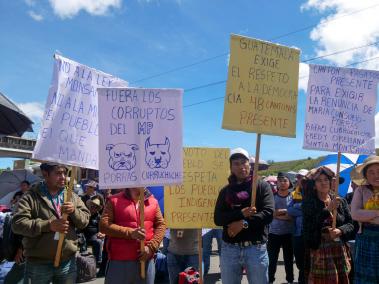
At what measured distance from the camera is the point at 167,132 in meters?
3.78

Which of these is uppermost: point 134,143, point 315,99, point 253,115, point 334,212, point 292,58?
point 292,58

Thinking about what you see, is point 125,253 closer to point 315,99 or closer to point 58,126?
point 58,126

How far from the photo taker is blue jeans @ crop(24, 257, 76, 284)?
3.79m

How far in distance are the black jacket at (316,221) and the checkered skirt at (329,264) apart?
0.09 meters

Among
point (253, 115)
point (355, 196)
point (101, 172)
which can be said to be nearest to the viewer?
point (101, 172)

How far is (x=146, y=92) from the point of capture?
3770 millimetres

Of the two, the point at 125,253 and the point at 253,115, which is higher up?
the point at 253,115

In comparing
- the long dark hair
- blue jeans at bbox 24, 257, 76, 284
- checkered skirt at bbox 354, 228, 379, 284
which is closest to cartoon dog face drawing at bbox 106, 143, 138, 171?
blue jeans at bbox 24, 257, 76, 284

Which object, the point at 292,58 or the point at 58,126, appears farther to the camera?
the point at 292,58

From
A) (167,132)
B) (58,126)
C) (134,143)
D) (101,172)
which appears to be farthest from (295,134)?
(58,126)

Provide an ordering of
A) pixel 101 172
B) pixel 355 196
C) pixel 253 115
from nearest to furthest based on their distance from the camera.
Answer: pixel 101 172, pixel 253 115, pixel 355 196

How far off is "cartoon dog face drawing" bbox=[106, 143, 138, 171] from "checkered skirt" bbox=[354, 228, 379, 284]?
8.14ft

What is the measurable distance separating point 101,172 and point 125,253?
802mm

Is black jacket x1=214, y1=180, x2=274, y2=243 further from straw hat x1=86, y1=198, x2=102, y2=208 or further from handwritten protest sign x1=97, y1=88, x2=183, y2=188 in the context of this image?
straw hat x1=86, y1=198, x2=102, y2=208
